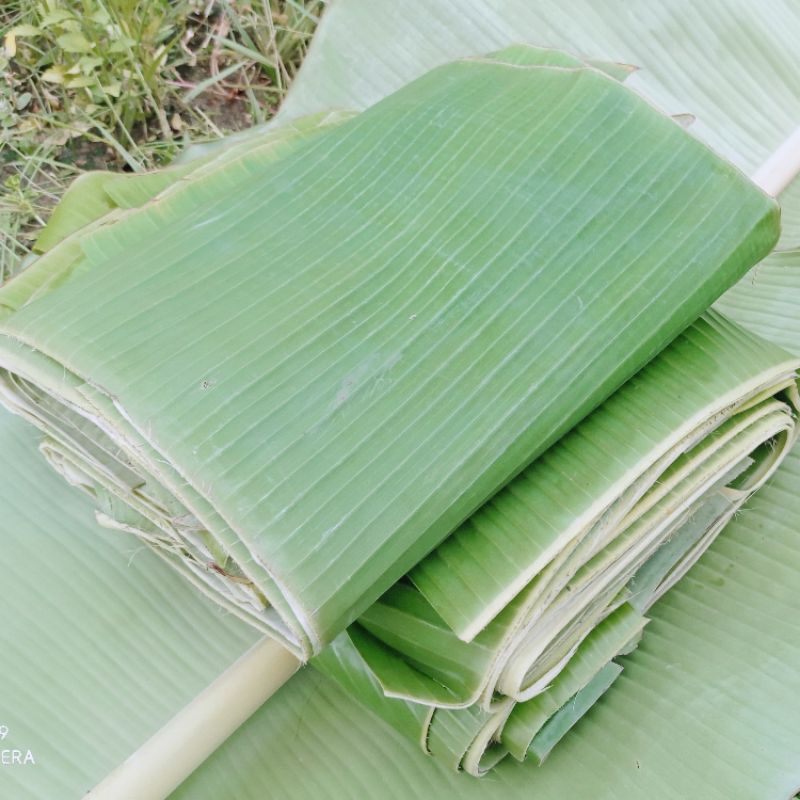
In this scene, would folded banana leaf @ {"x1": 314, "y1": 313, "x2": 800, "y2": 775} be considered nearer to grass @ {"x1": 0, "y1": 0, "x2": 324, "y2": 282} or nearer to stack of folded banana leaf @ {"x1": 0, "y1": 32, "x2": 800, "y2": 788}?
stack of folded banana leaf @ {"x1": 0, "y1": 32, "x2": 800, "y2": 788}

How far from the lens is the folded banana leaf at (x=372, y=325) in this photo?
807 mm

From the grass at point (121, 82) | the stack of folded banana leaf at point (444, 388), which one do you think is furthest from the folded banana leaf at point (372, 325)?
the grass at point (121, 82)

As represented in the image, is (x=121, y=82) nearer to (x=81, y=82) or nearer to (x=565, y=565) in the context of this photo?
(x=81, y=82)

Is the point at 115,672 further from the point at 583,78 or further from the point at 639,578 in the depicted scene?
A: the point at 583,78

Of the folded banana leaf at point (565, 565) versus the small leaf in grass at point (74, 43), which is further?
the small leaf in grass at point (74, 43)

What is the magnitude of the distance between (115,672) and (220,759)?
0.20m

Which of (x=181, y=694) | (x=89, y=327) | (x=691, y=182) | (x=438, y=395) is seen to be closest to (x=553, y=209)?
(x=691, y=182)

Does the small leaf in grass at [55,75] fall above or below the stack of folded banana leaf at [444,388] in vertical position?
below

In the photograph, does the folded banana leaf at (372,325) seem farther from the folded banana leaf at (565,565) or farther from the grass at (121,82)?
the grass at (121,82)

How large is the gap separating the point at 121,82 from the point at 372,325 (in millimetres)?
1202

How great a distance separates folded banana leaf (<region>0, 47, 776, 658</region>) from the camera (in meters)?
0.81

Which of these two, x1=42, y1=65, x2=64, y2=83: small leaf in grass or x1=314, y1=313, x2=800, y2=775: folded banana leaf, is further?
x1=42, y1=65, x2=64, y2=83: small leaf in grass

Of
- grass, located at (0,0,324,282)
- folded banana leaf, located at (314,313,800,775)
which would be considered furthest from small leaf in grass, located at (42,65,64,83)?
folded banana leaf, located at (314,313,800,775)

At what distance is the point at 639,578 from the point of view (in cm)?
108
